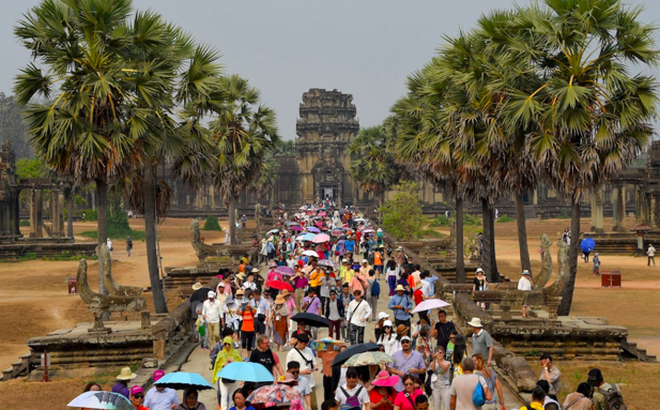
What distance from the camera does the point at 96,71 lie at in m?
20.3

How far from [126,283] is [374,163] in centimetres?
3018

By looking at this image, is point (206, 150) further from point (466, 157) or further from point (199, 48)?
point (466, 157)

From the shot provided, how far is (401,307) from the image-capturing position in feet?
53.3

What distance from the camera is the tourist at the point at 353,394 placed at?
1002 centimetres

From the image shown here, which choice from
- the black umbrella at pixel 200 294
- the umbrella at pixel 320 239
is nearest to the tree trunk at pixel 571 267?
the black umbrella at pixel 200 294

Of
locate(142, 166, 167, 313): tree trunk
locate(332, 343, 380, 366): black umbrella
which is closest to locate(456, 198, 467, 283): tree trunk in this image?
locate(142, 166, 167, 313): tree trunk

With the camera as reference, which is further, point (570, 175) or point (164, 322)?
point (570, 175)

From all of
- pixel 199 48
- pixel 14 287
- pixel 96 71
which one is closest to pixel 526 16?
pixel 199 48

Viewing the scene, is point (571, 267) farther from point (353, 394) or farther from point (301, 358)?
point (353, 394)

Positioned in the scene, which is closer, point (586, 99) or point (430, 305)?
point (430, 305)

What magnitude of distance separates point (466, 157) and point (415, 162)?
7763 mm

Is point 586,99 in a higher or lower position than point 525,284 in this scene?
higher

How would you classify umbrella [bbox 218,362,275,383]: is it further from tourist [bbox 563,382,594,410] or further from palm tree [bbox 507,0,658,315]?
palm tree [bbox 507,0,658,315]

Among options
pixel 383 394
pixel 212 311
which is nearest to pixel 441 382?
pixel 383 394
